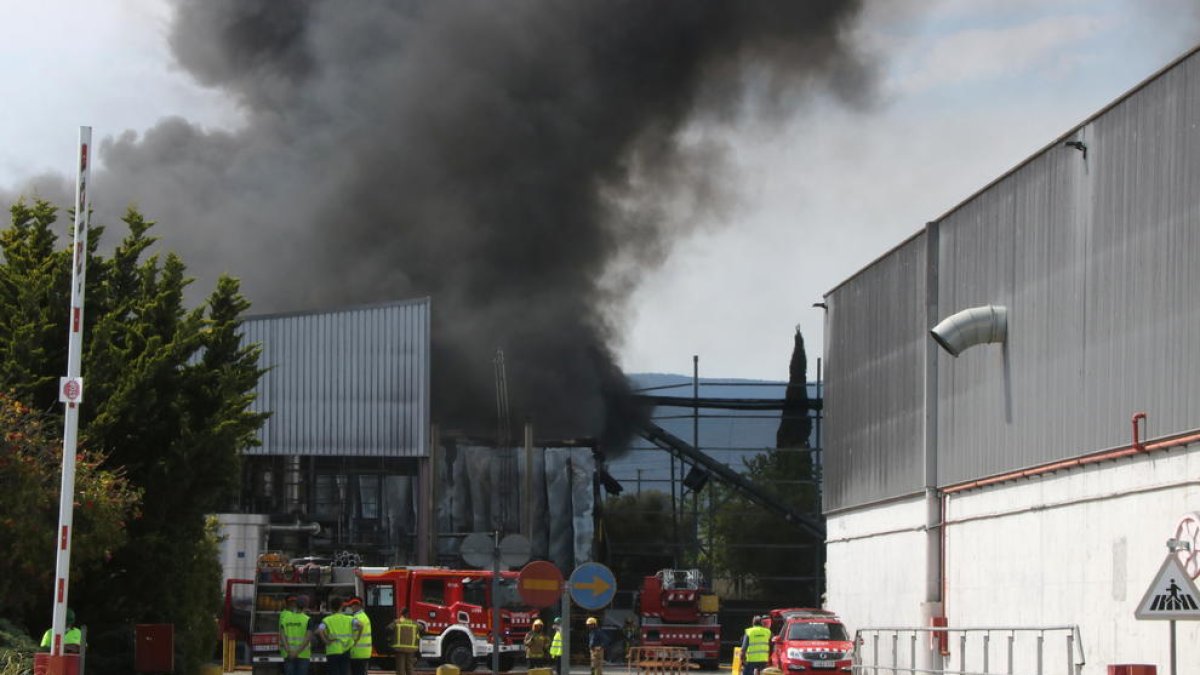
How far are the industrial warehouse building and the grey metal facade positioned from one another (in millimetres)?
36

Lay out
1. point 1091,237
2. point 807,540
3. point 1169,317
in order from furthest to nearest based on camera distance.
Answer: point 807,540 → point 1091,237 → point 1169,317

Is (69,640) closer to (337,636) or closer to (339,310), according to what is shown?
(337,636)

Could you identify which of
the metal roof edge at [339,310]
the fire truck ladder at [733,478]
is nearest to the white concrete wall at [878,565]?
the metal roof edge at [339,310]

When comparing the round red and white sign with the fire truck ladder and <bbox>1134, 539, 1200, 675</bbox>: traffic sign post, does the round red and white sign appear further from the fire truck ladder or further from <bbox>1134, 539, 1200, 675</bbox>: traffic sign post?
the fire truck ladder

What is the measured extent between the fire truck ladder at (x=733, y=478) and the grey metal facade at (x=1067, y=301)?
19.6 metres

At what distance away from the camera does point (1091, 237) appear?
2166 cm

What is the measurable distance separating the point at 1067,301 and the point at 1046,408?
5.19 feet

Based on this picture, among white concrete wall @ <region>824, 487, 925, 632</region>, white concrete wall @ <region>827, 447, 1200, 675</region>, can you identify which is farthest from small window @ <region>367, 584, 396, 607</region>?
white concrete wall @ <region>827, 447, 1200, 675</region>

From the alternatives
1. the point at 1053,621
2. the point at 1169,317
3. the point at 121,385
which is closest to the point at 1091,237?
the point at 1169,317

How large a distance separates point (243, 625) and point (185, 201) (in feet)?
75.9

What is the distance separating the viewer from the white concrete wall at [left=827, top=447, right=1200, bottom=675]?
61.9 feet

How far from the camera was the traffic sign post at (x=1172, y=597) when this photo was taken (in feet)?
43.2

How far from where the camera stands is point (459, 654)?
108 feet

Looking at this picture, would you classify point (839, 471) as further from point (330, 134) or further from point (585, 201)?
point (330, 134)
